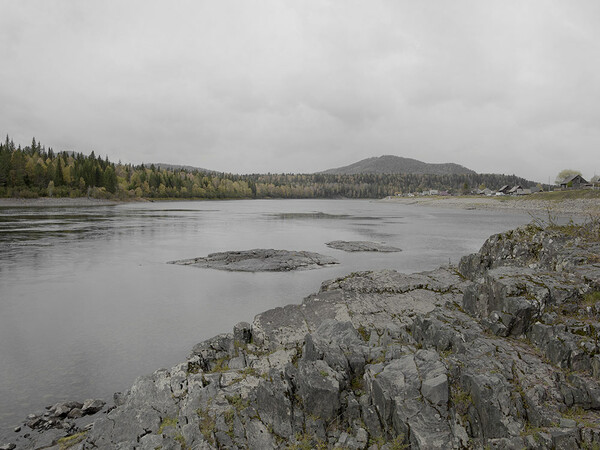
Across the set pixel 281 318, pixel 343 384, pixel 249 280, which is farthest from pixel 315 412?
pixel 249 280

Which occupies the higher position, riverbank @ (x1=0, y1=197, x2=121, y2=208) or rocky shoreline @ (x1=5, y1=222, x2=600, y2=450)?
riverbank @ (x1=0, y1=197, x2=121, y2=208)

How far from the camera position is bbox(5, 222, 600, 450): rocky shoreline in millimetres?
7188

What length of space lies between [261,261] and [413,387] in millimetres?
25765

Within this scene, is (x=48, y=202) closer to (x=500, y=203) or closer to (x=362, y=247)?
(x=362, y=247)

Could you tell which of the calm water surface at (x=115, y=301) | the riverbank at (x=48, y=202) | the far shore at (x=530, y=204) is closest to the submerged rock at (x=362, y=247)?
the calm water surface at (x=115, y=301)

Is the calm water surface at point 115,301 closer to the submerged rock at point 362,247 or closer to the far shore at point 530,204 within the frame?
the submerged rock at point 362,247

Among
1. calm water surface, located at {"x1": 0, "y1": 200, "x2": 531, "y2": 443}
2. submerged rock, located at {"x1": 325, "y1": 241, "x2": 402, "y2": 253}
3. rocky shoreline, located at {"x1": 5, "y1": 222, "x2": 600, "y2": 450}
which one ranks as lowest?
calm water surface, located at {"x1": 0, "y1": 200, "x2": 531, "y2": 443}

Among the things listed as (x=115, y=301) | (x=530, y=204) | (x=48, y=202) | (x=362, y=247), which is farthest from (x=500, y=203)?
(x=48, y=202)

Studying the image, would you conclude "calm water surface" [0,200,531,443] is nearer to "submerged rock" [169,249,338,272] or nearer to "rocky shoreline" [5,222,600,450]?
"submerged rock" [169,249,338,272]

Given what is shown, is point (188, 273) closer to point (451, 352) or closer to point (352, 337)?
point (352, 337)

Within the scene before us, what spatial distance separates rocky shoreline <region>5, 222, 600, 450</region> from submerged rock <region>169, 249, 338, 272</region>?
18.5m

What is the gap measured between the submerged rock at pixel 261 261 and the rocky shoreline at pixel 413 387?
18.5 meters

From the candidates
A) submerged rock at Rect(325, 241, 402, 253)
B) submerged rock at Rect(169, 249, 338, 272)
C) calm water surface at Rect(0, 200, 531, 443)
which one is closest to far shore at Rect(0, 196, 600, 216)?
submerged rock at Rect(325, 241, 402, 253)

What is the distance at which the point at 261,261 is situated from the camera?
3294 cm
